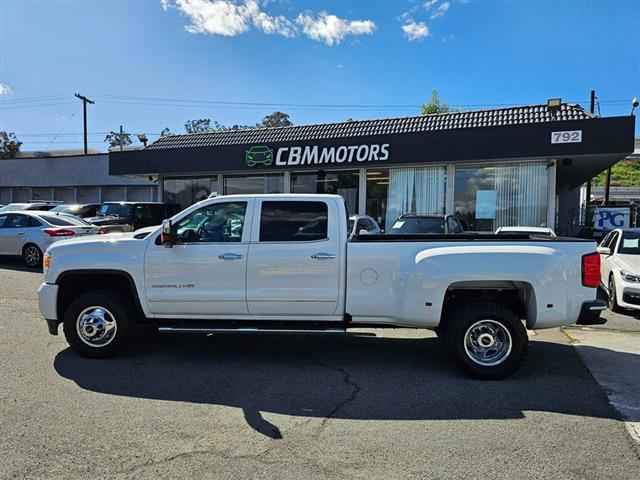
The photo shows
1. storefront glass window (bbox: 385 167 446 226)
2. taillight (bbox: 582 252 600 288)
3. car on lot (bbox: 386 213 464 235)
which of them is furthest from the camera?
storefront glass window (bbox: 385 167 446 226)

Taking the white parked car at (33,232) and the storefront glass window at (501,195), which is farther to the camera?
the storefront glass window at (501,195)

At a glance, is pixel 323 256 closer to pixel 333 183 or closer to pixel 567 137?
pixel 567 137

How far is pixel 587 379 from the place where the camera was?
519 centimetres

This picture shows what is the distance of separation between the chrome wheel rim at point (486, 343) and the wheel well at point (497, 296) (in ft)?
1.00

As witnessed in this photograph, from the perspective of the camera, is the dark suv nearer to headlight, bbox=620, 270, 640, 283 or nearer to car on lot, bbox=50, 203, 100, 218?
car on lot, bbox=50, 203, 100, 218

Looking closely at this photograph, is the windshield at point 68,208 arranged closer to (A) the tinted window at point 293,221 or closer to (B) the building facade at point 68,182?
(B) the building facade at point 68,182

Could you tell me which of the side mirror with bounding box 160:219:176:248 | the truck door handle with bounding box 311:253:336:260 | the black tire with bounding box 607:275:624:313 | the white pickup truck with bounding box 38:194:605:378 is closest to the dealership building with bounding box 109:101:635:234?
the black tire with bounding box 607:275:624:313

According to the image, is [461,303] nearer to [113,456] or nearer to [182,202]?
[113,456]

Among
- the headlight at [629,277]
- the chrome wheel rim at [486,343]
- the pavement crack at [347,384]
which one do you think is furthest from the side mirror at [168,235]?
the headlight at [629,277]

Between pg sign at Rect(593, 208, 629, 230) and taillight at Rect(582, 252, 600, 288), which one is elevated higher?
pg sign at Rect(593, 208, 629, 230)

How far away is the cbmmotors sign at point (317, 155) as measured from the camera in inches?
604

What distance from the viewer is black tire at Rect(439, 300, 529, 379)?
5059 mm

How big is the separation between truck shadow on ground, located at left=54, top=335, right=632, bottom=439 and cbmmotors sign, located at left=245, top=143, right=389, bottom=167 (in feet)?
31.8

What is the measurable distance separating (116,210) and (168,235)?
12.7 meters
